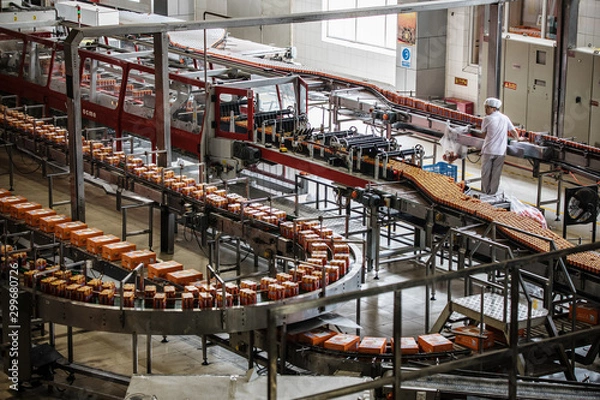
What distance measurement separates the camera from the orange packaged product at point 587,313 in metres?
9.98

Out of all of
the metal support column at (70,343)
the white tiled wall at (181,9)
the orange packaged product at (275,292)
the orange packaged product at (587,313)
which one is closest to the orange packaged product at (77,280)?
the metal support column at (70,343)

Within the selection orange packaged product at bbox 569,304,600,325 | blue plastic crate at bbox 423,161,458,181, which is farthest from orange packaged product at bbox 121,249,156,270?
blue plastic crate at bbox 423,161,458,181

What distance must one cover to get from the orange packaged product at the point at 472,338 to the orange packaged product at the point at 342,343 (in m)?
0.94

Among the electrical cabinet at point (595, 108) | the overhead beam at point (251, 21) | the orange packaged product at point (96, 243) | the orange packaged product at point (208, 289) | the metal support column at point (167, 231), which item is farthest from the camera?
the electrical cabinet at point (595, 108)

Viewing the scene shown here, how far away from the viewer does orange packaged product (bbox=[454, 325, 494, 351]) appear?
915cm

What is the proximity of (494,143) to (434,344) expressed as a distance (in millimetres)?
5983

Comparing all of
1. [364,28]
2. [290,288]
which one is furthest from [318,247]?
[364,28]

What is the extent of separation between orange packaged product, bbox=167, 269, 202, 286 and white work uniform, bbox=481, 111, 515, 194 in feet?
18.6

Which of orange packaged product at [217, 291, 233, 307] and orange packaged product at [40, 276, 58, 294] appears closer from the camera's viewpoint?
orange packaged product at [217, 291, 233, 307]

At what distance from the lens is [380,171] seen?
13.1 meters

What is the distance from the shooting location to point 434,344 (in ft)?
29.0

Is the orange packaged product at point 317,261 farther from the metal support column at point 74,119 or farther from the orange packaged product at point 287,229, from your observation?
the metal support column at point 74,119

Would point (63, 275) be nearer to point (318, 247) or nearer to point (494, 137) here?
point (318, 247)

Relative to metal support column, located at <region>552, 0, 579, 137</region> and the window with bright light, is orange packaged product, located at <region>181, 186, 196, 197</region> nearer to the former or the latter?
metal support column, located at <region>552, 0, 579, 137</region>
